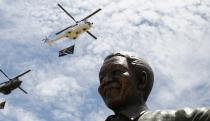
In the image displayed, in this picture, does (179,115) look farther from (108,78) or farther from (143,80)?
(108,78)

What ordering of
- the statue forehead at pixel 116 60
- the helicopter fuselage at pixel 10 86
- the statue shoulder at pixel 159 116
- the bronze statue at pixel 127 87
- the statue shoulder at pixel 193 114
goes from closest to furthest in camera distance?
the statue shoulder at pixel 193 114 → the statue shoulder at pixel 159 116 → the bronze statue at pixel 127 87 → the statue forehead at pixel 116 60 → the helicopter fuselage at pixel 10 86

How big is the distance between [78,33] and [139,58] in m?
52.2

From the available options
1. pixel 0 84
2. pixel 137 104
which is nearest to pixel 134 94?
pixel 137 104

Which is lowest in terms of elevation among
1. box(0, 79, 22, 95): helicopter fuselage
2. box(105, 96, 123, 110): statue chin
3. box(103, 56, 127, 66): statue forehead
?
box(0, 79, 22, 95): helicopter fuselage

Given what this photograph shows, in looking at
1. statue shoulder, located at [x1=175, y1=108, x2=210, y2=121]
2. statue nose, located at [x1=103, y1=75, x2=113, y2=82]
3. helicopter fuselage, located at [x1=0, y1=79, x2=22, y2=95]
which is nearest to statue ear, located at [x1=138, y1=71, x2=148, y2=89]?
statue nose, located at [x1=103, y1=75, x2=113, y2=82]

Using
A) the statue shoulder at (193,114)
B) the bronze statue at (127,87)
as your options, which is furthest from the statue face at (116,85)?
the statue shoulder at (193,114)

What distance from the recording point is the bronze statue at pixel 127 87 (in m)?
4.32

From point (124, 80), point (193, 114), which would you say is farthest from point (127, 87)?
point (193, 114)

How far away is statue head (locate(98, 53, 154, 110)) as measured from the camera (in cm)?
Result: 433

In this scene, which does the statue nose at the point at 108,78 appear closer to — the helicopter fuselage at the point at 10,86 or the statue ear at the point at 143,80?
the statue ear at the point at 143,80

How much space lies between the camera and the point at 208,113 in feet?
12.7

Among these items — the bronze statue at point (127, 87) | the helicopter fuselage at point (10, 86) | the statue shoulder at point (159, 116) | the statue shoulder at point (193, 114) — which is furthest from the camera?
the helicopter fuselage at point (10, 86)

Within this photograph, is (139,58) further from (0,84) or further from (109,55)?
(0,84)

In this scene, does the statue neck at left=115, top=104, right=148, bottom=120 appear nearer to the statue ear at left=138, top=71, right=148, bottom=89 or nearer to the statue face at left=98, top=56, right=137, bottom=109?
the statue face at left=98, top=56, right=137, bottom=109
